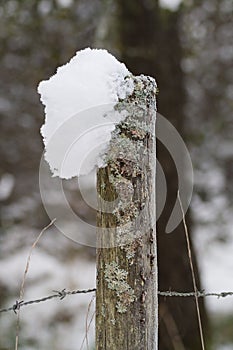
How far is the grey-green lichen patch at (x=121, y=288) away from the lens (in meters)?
1.11

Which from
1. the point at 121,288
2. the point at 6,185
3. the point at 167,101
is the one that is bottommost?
the point at 121,288

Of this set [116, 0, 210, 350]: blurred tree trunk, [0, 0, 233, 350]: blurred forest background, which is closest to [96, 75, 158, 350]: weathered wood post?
[0, 0, 233, 350]: blurred forest background

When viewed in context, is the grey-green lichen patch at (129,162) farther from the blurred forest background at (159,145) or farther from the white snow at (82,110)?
the blurred forest background at (159,145)

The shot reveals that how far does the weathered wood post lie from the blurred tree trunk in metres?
2.23

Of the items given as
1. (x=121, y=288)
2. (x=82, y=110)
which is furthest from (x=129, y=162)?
(x=121, y=288)

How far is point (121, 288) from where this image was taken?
1106mm

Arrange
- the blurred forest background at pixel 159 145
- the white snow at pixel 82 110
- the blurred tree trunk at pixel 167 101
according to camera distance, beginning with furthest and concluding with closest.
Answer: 1. the blurred forest background at pixel 159 145
2. the blurred tree trunk at pixel 167 101
3. the white snow at pixel 82 110

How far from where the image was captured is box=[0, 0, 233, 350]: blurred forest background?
11.7 ft

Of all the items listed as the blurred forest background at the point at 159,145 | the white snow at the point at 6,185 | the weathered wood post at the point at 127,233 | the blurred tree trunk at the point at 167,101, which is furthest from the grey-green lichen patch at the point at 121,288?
the white snow at the point at 6,185

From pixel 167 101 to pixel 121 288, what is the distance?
108 inches

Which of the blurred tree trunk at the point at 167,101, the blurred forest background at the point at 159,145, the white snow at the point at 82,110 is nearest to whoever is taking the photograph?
the white snow at the point at 82,110

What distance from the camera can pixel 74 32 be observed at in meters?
3.99

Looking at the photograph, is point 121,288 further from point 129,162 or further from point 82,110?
point 82,110

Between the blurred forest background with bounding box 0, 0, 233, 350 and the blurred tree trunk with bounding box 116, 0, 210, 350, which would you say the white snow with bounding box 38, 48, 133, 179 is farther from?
the blurred tree trunk with bounding box 116, 0, 210, 350
